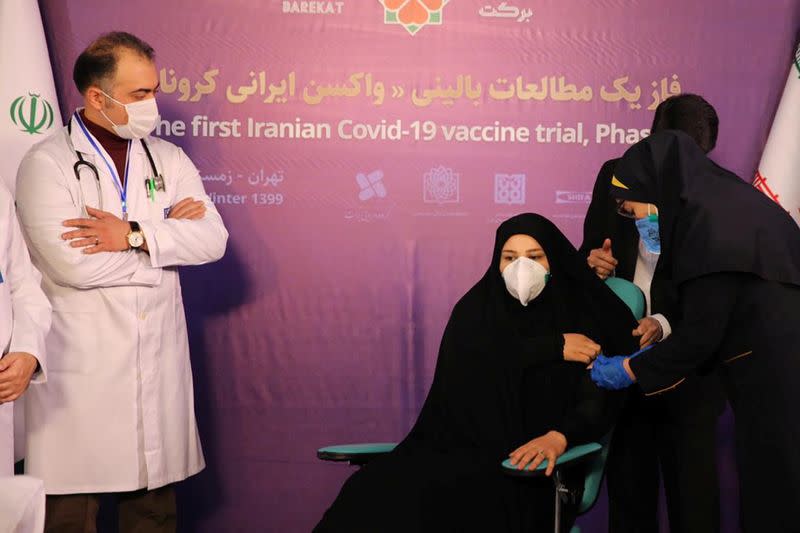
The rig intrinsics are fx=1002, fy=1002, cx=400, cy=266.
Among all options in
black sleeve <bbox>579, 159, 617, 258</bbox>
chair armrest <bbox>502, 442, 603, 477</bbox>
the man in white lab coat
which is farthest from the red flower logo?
chair armrest <bbox>502, 442, 603, 477</bbox>

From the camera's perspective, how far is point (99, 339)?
3285 millimetres

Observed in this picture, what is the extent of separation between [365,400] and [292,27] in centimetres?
163

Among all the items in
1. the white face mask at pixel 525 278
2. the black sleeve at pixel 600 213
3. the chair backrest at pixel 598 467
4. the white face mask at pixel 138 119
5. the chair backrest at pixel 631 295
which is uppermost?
the white face mask at pixel 138 119

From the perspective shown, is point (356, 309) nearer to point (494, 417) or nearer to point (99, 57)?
point (494, 417)

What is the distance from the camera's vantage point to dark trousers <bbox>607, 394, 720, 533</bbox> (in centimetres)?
331

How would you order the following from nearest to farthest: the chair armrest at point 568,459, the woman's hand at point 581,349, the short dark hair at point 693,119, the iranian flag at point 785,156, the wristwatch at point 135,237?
the chair armrest at point 568,459, the woman's hand at point 581,349, the wristwatch at point 135,237, the short dark hair at point 693,119, the iranian flag at point 785,156

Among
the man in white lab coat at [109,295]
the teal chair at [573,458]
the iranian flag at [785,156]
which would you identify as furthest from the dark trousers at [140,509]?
the iranian flag at [785,156]

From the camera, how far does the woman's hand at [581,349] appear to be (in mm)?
3146

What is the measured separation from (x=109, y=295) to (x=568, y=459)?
5.18ft

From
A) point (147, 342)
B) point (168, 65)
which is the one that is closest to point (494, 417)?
point (147, 342)

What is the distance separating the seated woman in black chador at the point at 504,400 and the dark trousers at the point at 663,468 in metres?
0.33

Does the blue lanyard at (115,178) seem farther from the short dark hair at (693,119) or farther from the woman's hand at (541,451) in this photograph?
the short dark hair at (693,119)

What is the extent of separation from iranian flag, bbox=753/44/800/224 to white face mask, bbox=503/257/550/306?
4.64 ft

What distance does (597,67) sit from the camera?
14.1ft
